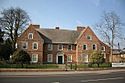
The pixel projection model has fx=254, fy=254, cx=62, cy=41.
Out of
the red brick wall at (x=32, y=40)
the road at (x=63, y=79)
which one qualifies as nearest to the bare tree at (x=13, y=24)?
the red brick wall at (x=32, y=40)

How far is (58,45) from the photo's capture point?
49312 mm

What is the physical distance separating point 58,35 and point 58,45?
258cm

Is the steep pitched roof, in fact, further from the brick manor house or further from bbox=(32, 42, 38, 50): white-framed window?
bbox=(32, 42, 38, 50): white-framed window

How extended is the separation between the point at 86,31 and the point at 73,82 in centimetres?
3535

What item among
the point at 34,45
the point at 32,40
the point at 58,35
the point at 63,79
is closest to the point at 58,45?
the point at 58,35

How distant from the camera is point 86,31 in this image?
49.2 meters

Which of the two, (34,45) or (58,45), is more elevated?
(58,45)

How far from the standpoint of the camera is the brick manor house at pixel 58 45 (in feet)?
152

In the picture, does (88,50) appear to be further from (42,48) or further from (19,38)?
(19,38)

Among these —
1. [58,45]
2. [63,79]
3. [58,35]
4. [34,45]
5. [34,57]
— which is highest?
[58,35]

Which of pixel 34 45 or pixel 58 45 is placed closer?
pixel 34 45

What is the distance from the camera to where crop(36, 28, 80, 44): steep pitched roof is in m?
49.5

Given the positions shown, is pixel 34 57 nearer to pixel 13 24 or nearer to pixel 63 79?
pixel 13 24

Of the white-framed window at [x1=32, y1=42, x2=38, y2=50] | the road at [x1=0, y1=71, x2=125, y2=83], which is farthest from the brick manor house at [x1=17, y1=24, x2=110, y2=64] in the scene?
the road at [x1=0, y1=71, x2=125, y2=83]
